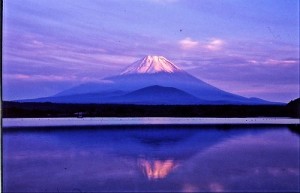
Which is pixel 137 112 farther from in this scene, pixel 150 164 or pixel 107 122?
pixel 150 164

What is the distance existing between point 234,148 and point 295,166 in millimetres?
2395

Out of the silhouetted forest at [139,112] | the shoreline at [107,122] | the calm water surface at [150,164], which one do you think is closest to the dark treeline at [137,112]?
the silhouetted forest at [139,112]

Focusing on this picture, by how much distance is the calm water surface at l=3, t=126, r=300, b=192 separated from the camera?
5.52 meters

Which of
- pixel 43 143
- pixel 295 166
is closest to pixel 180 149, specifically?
pixel 295 166

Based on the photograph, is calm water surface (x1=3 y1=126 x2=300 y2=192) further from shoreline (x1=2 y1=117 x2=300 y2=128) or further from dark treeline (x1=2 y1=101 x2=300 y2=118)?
A: dark treeline (x1=2 y1=101 x2=300 y2=118)

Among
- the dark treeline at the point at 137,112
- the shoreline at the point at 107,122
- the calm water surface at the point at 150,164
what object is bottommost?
the calm water surface at the point at 150,164

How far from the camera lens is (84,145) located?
10000 millimetres

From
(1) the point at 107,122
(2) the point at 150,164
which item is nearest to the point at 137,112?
(1) the point at 107,122

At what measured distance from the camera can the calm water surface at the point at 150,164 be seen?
5520mm

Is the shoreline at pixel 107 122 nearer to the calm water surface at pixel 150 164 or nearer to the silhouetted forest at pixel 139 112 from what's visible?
the silhouetted forest at pixel 139 112

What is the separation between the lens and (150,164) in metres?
7.16

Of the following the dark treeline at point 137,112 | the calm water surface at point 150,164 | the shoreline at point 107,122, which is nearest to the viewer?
the calm water surface at point 150,164

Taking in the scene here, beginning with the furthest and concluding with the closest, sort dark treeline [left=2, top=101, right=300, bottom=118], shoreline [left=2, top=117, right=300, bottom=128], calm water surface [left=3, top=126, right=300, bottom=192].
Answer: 1. dark treeline [left=2, top=101, right=300, bottom=118]
2. shoreline [left=2, top=117, right=300, bottom=128]
3. calm water surface [left=3, top=126, right=300, bottom=192]

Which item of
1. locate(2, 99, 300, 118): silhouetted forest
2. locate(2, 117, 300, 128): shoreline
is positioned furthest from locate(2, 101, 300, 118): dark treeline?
locate(2, 117, 300, 128): shoreline
